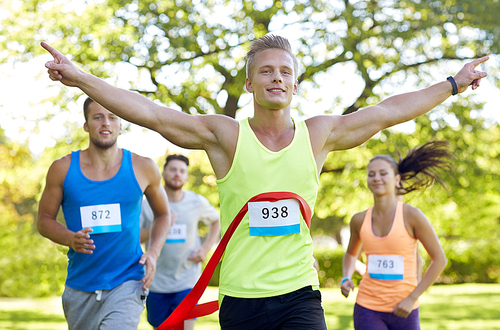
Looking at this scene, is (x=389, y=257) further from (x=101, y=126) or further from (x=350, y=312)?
(x=350, y=312)

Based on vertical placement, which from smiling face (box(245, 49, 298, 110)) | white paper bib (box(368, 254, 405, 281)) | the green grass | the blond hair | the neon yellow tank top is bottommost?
the green grass

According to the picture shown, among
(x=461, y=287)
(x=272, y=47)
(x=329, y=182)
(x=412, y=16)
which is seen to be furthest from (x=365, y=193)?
(x=272, y=47)

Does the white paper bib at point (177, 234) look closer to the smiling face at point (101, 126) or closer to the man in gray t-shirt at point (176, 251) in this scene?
the man in gray t-shirt at point (176, 251)

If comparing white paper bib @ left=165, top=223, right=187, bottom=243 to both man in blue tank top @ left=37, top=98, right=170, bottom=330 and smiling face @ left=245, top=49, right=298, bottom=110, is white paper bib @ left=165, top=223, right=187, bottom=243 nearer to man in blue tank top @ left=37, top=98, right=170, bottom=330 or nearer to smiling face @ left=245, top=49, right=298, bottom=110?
man in blue tank top @ left=37, top=98, right=170, bottom=330

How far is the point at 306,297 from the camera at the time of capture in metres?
2.77

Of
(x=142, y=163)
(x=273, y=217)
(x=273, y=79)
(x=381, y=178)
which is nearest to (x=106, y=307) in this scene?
(x=142, y=163)

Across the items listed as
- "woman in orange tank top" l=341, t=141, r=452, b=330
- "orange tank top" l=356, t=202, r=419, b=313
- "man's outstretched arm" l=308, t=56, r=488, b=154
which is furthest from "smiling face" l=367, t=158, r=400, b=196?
"man's outstretched arm" l=308, t=56, r=488, b=154

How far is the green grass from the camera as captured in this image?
11.2 meters

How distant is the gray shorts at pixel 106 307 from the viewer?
146 inches

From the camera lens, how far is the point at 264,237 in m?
2.79

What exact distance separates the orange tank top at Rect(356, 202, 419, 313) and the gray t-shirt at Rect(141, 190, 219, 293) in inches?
93.8

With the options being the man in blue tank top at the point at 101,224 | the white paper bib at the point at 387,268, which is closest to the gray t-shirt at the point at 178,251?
the man in blue tank top at the point at 101,224

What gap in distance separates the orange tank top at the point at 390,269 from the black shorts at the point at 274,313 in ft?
6.87

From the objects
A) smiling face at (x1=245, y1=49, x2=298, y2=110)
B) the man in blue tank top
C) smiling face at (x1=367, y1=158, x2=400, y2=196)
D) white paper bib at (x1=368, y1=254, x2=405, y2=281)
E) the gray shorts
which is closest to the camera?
smiling face at (x1=245, y1=49, x2=298, y2=110)
